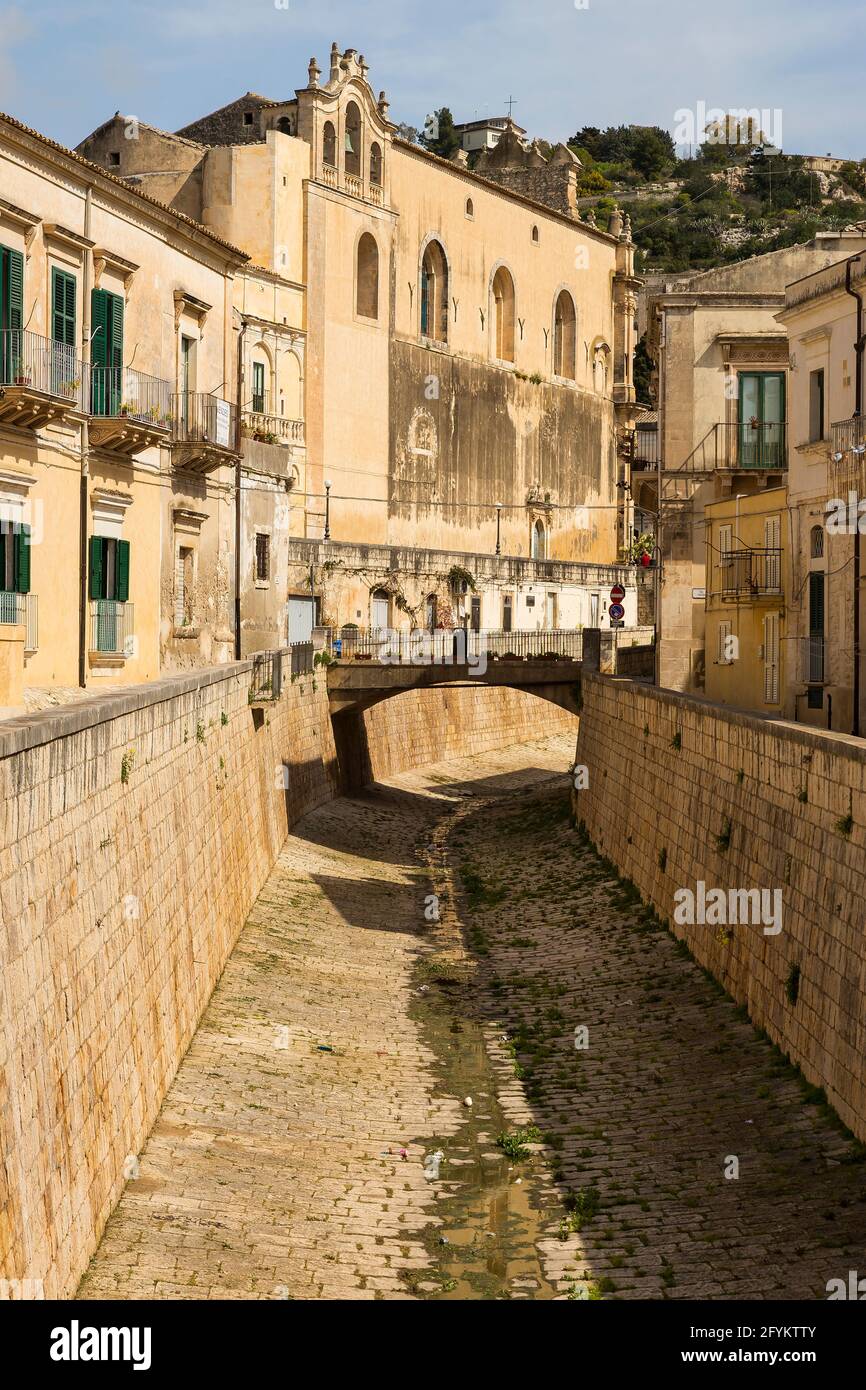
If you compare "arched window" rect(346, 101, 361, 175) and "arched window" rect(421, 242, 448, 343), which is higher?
"arched window" rect(346, 101, 361, 175)

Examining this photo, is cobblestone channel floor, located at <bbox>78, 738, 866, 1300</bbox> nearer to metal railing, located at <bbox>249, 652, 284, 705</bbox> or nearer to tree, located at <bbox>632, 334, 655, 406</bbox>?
metal railing, located at <bbox>249, 652, 284, 705</bbox>

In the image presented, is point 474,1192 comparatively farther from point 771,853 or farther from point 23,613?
point 23,613

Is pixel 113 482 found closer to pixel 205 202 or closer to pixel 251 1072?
pixel 251 1072

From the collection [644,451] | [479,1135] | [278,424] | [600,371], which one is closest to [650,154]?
[644,451]

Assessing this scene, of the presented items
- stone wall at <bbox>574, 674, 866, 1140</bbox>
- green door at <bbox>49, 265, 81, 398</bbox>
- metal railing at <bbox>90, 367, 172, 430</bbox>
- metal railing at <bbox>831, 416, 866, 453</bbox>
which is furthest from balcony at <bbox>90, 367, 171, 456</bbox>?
metal railing at <bbox>831, 416, 866, 453</bbox>

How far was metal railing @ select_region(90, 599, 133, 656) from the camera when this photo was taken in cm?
2808

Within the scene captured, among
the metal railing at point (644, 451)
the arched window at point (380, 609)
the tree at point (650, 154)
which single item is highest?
the tree at point (650, 154)

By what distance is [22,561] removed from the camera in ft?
83.5

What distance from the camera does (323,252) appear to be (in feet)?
193

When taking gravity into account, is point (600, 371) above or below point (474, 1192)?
above

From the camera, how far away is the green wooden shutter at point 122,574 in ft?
94.0

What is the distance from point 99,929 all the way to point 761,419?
1068 inches

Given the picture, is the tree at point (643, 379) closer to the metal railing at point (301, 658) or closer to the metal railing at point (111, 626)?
the metal railing at point (301, 658)

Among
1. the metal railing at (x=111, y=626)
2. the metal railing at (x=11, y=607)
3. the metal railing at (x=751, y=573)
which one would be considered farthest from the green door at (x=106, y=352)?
the metal railing at (x=751, y=573)
